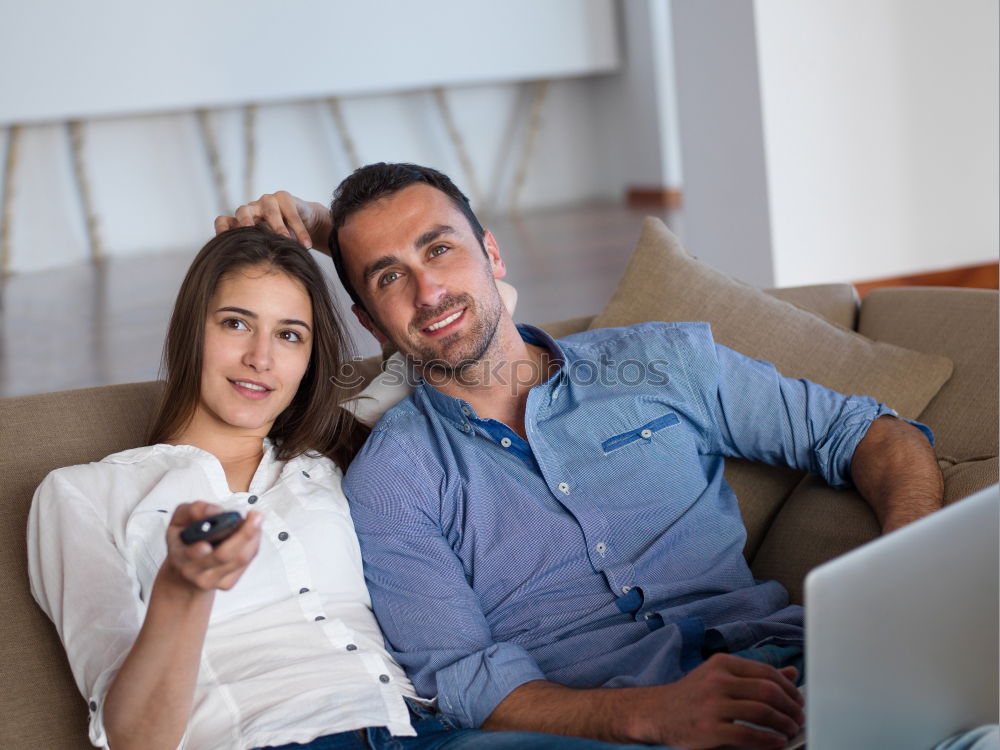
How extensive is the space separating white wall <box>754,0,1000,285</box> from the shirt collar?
71.9 inches

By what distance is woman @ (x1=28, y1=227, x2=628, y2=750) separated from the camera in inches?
45.3

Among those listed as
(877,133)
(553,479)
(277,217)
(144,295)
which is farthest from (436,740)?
(144,295)

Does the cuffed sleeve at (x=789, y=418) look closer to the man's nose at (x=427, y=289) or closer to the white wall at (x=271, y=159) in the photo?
the man's nose at (x=427, y=289)

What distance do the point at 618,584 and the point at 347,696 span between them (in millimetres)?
411

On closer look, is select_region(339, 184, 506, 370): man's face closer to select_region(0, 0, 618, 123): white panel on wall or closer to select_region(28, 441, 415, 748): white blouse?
select_region(28, 441, 415, 748): white blouse

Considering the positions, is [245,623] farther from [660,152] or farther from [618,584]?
[660,152]

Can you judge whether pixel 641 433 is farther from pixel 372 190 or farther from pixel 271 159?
pixel 271 159

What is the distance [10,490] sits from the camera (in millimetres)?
1479

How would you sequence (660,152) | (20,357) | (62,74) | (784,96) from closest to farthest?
(784,96) < (20,357) < (62,74) < (660,152)

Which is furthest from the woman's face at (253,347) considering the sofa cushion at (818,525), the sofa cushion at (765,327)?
the sofa cushion at (818,525)

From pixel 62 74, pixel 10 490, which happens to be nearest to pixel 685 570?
pixel 10 490

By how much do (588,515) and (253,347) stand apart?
53cm

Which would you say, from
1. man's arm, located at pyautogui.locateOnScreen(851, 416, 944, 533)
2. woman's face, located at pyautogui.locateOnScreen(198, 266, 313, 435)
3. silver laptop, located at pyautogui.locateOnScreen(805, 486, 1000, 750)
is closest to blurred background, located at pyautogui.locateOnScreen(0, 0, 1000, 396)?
woman's face, located at pyautogui.locateOnScreen(198, 266, 313, 435)

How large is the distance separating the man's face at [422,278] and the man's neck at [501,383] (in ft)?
0.09
